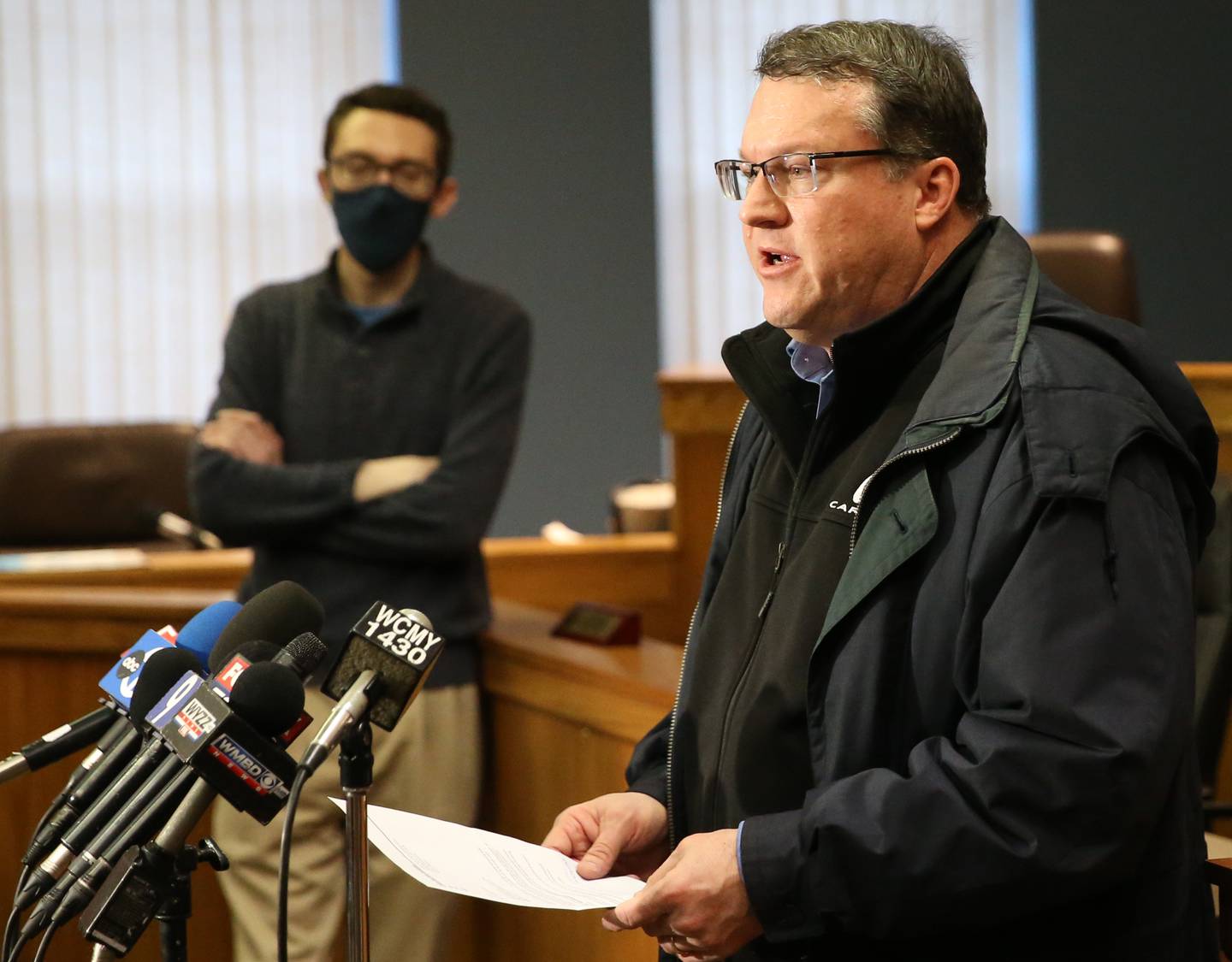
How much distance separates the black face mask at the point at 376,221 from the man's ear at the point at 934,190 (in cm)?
152

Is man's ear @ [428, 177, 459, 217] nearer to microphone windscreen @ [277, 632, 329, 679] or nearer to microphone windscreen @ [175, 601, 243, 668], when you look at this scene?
microphone windscreen @ [175, 601, 243, 668]

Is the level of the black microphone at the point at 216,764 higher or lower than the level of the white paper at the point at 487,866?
higher

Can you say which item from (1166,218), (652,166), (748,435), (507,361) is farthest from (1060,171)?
(748,435)

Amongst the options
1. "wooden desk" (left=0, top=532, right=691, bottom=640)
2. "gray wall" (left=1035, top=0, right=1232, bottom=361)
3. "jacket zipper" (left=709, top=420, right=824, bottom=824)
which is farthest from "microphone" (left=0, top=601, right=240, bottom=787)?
"gray wall" (left=1035, top=0, right=1232, bottom=361)

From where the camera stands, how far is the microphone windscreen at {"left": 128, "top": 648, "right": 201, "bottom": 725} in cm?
132

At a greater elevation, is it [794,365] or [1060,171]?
[1060,171]

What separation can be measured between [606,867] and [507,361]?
1445 mm

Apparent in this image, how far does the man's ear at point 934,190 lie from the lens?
1453mm

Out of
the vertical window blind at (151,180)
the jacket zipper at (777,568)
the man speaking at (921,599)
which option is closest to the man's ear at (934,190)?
the man speaking at (921,599)

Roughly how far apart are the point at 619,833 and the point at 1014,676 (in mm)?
518

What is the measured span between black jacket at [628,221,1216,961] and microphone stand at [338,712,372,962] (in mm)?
322

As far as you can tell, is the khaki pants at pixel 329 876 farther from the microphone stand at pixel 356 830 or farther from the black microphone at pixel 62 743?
the microphone stand at pixel 356 830

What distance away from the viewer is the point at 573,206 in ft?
21.4

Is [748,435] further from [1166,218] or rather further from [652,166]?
[1166,218]
